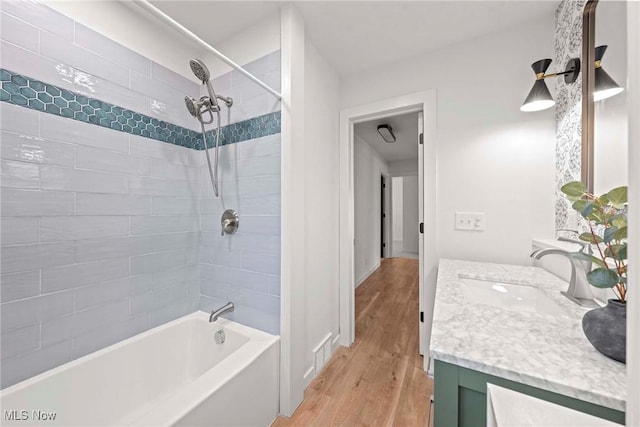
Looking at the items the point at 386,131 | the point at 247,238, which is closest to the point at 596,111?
the point at 247,238

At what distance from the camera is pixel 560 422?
1.54 ft

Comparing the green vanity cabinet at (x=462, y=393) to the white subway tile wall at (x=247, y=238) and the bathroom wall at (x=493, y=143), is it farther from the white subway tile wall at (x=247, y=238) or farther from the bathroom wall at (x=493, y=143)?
the bathroom wall at (x=493, y=143)

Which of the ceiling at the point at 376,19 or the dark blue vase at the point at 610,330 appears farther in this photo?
the ceiling at the point at 376,19

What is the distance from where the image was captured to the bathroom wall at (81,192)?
100cm

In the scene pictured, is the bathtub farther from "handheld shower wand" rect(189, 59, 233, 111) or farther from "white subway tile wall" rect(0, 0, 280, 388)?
"handheld shower wand" rect(189, 59, 233, 111)

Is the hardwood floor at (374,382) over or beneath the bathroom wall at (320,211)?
beneath

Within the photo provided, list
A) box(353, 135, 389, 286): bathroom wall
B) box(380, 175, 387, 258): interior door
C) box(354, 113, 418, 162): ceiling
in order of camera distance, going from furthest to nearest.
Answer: box(380, 175, 387, 258): interior door → box(353, 135, 389, 286): bathroom wall → box(354, 113, 418, 162): ceiling

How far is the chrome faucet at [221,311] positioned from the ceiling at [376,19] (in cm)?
186

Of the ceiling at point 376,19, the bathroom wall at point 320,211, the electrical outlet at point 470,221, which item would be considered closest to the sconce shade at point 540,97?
the ceiling at point 376,19

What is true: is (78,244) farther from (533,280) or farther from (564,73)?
(564,73)

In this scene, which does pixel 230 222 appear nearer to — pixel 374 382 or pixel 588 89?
pixel 374 382

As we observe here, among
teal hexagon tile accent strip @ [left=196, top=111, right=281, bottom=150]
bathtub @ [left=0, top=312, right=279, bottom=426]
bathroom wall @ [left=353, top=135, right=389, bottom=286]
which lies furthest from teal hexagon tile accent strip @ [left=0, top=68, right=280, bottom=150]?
bathroom wall @ [left=353, top=135, right=389, bottom=286]

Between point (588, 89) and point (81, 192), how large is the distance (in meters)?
2.51

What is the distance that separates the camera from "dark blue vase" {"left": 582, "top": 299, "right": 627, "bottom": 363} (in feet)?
1.90
